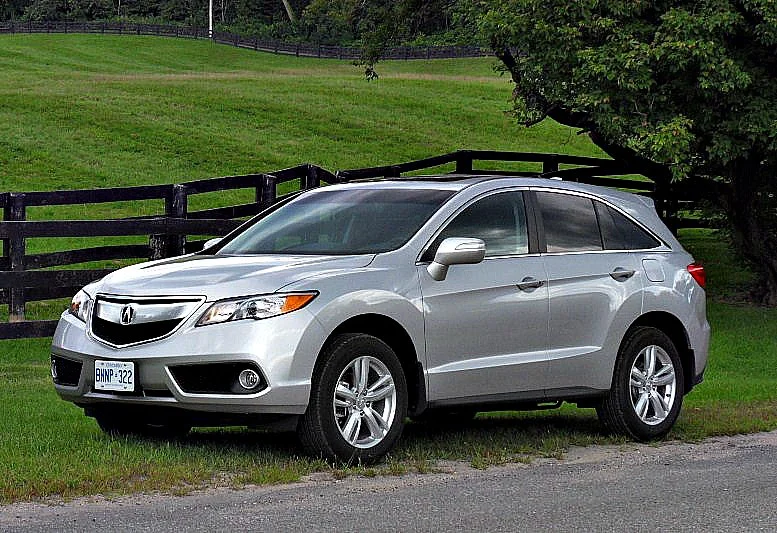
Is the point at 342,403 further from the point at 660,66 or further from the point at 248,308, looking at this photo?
the point at 660,66

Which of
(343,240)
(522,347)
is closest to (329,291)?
(343,240)

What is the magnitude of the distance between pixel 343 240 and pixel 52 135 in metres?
30.5

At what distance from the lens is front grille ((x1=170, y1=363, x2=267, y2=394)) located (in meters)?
8.00

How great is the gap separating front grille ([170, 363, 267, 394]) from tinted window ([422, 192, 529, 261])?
179cm

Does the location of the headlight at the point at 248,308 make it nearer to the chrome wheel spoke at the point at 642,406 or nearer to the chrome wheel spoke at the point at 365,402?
the chrome wheel spoke at the point at 365,402

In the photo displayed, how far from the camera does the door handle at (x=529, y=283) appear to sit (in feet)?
30.2

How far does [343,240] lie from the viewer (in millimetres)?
9117

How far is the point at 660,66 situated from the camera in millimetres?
17328

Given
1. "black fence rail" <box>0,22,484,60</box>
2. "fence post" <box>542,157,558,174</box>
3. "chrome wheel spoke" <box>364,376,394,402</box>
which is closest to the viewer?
"chrome wheel spoke" <box>364,376,394,402</box>

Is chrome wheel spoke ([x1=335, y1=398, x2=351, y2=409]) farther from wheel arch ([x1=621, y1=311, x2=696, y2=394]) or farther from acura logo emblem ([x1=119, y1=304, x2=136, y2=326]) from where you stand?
wheel arch ([x1=621, y1=311, x2=696, y2=394])

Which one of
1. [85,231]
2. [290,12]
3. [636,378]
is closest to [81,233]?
[85,231]

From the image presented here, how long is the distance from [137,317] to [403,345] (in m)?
1.64

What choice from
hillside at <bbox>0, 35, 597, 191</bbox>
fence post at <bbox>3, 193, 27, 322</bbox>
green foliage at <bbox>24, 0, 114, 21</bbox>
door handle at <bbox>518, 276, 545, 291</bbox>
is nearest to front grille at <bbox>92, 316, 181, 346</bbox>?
door handle at <bbox>518, 276, 545, 291</bbox>

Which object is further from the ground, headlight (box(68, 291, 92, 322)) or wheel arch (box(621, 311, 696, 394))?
headlight (box(68, 291, 92, 322))
